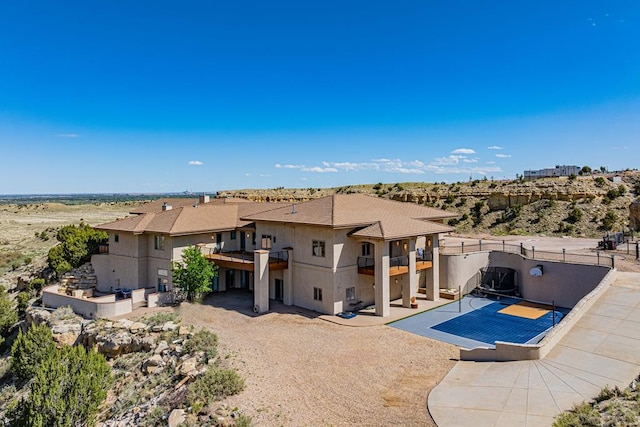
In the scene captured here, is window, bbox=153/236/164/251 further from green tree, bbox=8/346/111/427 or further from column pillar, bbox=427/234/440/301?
column pillar, bbox=427/234/440/301

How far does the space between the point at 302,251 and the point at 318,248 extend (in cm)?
140

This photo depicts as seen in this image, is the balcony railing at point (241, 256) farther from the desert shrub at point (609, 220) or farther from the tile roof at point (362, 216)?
the desert shrub at point (609, 220)

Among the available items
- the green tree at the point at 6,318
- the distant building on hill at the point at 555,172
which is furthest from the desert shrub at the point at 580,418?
the distant building on hill at the point at 555,172

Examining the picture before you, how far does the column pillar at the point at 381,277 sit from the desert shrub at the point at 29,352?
17695 mm

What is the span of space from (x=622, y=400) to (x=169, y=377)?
54.8 feet

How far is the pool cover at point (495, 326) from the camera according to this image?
20.8 m

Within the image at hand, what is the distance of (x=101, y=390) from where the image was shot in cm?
1622

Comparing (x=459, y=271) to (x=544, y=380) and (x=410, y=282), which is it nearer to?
(x=410, y=282)

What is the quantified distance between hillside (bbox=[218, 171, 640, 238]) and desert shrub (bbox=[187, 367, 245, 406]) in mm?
43666

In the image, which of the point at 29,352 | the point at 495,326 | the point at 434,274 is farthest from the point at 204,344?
the point at 495,326

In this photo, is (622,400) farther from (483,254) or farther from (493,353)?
(483,254)

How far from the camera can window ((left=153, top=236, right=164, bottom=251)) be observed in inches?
1184

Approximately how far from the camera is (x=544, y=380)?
13789 mm

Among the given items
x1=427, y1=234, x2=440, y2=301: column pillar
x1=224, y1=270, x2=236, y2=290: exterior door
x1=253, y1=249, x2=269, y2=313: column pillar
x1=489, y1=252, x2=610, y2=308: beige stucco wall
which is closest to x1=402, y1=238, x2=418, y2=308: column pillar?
x1=427, y1=234, x2=440, y2=301: column pillar
